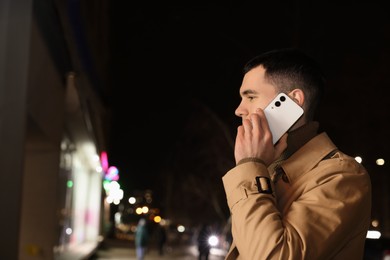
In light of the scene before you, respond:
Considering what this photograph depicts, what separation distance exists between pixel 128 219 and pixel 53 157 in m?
111

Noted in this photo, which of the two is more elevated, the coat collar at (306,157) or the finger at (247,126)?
the finger at (247,126)

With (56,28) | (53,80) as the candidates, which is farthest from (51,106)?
(56,28)

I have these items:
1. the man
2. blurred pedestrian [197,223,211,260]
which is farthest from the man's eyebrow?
blurred pedestrian [197,223,211,260]

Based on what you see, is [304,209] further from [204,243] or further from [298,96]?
[204,243]

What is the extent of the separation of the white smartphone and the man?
1.2 inches

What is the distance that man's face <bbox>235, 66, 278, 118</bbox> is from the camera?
226 centimetres

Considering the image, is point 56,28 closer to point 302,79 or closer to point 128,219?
point 302,79

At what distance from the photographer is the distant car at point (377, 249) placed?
1677cm

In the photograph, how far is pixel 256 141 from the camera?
2090 mm

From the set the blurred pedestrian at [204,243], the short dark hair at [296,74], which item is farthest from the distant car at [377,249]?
the short dark hair at [296,74]

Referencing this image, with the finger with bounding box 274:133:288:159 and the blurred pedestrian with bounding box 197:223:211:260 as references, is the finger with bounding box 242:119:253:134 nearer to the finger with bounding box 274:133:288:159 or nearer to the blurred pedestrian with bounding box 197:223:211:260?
the finger with bounding box 274:133:288:159

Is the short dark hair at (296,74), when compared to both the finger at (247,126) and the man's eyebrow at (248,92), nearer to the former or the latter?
the man's eyebrow at (248,92)

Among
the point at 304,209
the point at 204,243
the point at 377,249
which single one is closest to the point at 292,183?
the point at 304,209

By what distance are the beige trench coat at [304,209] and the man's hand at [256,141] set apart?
0.05m
